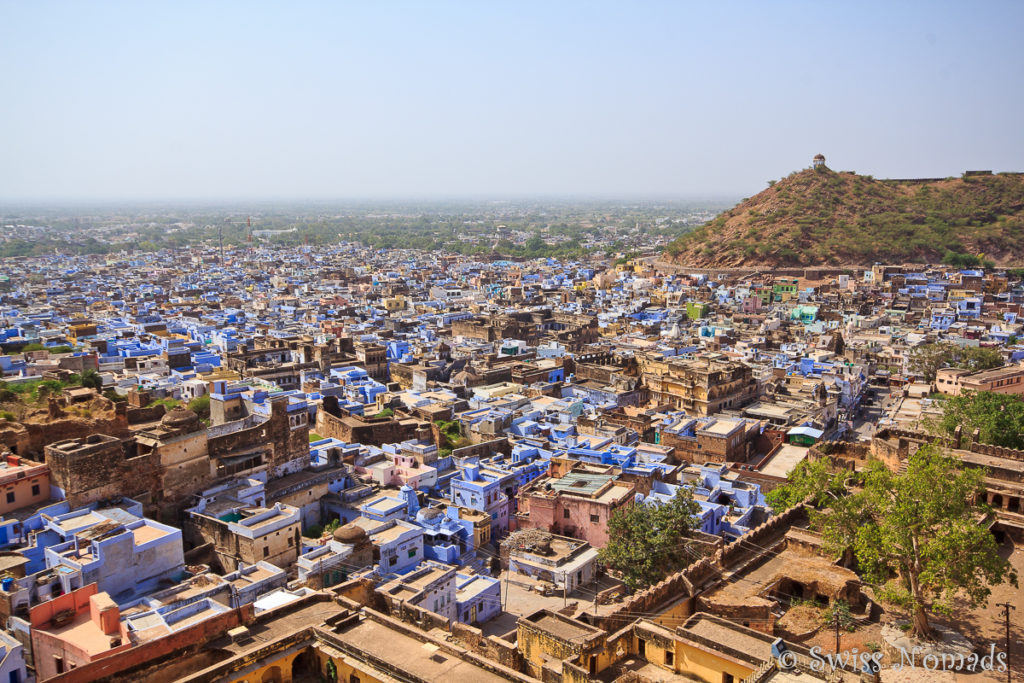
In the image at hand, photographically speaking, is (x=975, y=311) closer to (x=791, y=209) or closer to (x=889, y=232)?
(x=889, y=232)

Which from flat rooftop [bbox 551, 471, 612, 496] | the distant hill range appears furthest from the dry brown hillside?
flat rooftop [bbox 551, 471, 612, 496]

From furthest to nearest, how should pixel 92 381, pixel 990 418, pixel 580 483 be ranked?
pixel 92 381 < pixel 990 418 < pixel 580 483

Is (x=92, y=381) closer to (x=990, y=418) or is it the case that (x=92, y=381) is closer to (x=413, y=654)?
(x=413, y=654)

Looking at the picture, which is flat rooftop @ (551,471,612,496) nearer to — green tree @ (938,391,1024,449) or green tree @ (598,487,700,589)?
green tree @ (598,487,700,589)

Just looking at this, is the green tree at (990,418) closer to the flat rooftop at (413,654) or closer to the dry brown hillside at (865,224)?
the flat rooftop at (413,654)

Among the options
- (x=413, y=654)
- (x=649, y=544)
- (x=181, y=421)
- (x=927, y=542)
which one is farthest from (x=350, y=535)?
(x=927, y=542)

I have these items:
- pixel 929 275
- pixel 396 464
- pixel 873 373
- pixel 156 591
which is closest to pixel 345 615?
pixel 156 591

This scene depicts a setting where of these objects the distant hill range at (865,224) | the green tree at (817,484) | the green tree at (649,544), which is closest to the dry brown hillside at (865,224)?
the distant hill range at (865,224)
